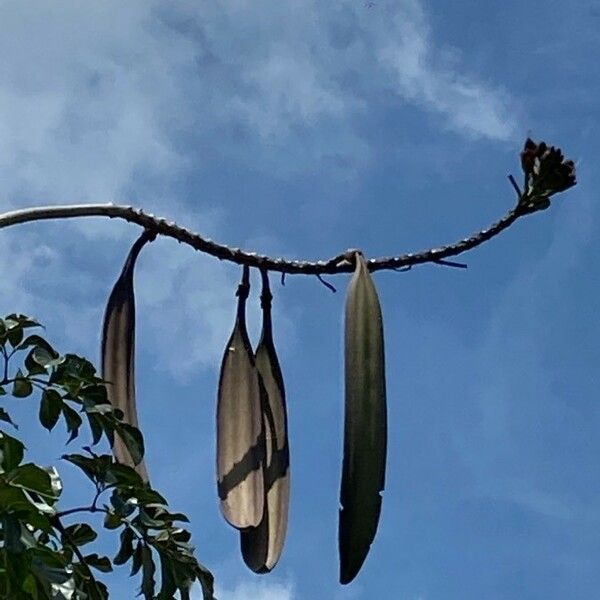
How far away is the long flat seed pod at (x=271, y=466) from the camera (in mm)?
1695

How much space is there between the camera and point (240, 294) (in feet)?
6.31

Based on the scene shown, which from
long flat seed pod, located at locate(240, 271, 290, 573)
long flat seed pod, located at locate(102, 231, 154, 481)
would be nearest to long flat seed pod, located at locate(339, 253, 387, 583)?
long flat seed pod, located at locate(240, 271, 290, 573)

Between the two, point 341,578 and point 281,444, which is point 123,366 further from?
point 341,578

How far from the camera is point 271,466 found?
5.77ft

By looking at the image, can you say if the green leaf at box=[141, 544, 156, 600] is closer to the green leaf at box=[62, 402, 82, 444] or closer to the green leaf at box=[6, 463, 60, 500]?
the green leaf at box=[62, 402, 82, 444]

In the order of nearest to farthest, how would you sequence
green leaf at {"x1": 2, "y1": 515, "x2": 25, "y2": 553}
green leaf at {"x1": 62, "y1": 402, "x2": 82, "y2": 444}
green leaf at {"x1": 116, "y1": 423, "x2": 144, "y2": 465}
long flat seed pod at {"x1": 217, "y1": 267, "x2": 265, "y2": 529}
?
green leaf at {"x1": 2, "y1": 515, "x2": 25, "y2": 553} → long flat seed pod at {"x1": 217, "y1": 267, "x2": 265, "y2": 529} → green leaf at {"x1": 116, "y1": 423, "x2": 144, "y2": 465} → green leaf at {"x1": 62, "y1": 402, "x2": 82, "y2": 444}

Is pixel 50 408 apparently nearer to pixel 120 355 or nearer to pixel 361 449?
pixel 120 355

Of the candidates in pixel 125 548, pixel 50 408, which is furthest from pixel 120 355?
pixel 125 548

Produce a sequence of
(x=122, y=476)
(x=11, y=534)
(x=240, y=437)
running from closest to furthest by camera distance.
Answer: (x=11, y=534) < (x=240, y=437) < (x=122, y=476)

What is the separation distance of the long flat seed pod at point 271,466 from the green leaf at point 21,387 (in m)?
0.37

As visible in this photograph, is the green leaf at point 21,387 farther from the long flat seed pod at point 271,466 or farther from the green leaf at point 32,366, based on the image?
the long flat seed pod at point 271,466

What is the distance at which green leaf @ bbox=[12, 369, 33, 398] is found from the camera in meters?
1.95

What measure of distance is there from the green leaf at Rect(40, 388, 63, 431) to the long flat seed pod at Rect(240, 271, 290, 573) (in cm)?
33

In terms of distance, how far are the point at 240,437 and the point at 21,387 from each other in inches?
15.3
